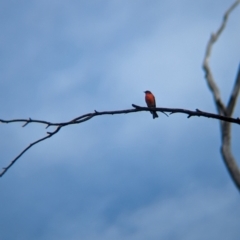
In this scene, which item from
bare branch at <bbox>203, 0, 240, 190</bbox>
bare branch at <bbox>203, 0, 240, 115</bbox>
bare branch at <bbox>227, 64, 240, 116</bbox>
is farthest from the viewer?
bare branch at <bbox>203, 0, 240, 115</bbox>

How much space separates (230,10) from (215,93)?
4.77 feet

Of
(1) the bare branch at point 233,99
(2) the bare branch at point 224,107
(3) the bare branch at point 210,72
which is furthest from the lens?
(3) the bare branch at point 210,72

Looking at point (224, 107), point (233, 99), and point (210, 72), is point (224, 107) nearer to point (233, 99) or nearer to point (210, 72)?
point (233, 99)

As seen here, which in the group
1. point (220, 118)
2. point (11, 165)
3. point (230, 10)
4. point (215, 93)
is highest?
point (230, 10)

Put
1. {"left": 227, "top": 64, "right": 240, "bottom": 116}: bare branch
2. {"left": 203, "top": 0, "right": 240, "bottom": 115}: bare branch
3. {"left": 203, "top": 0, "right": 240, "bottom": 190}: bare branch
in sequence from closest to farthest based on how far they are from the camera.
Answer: {"left": 203, "top": 0, "right": 240, "bottom": 190}: bare branch
{"left": 227, "top": 64, "right": 240, "bottom": 116}: bare branch
{"left": 203, "top": 0, "right": 240, "bottom": 115}: bare branch

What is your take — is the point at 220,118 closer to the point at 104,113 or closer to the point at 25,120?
the point at 104,113

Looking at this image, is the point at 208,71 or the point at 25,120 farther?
the point at 25,120

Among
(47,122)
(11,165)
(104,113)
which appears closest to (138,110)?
(104,113)

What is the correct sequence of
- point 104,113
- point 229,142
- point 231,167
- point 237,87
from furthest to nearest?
point 104,113 < point 237,87 < point 229,142 < point 231,167

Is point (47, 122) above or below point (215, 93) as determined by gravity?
below

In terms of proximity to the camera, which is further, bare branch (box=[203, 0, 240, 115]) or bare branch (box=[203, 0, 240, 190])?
bare branch (box=[203, 0, 240, 115])

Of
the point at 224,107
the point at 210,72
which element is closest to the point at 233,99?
the point at 224,107

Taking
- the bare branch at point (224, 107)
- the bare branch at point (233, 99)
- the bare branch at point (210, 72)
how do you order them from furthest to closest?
the bare branch at point (210, 72) → the bare branch at point (233, 99) → the bare branch at point (224, 107)

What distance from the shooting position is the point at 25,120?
5.70 metres
